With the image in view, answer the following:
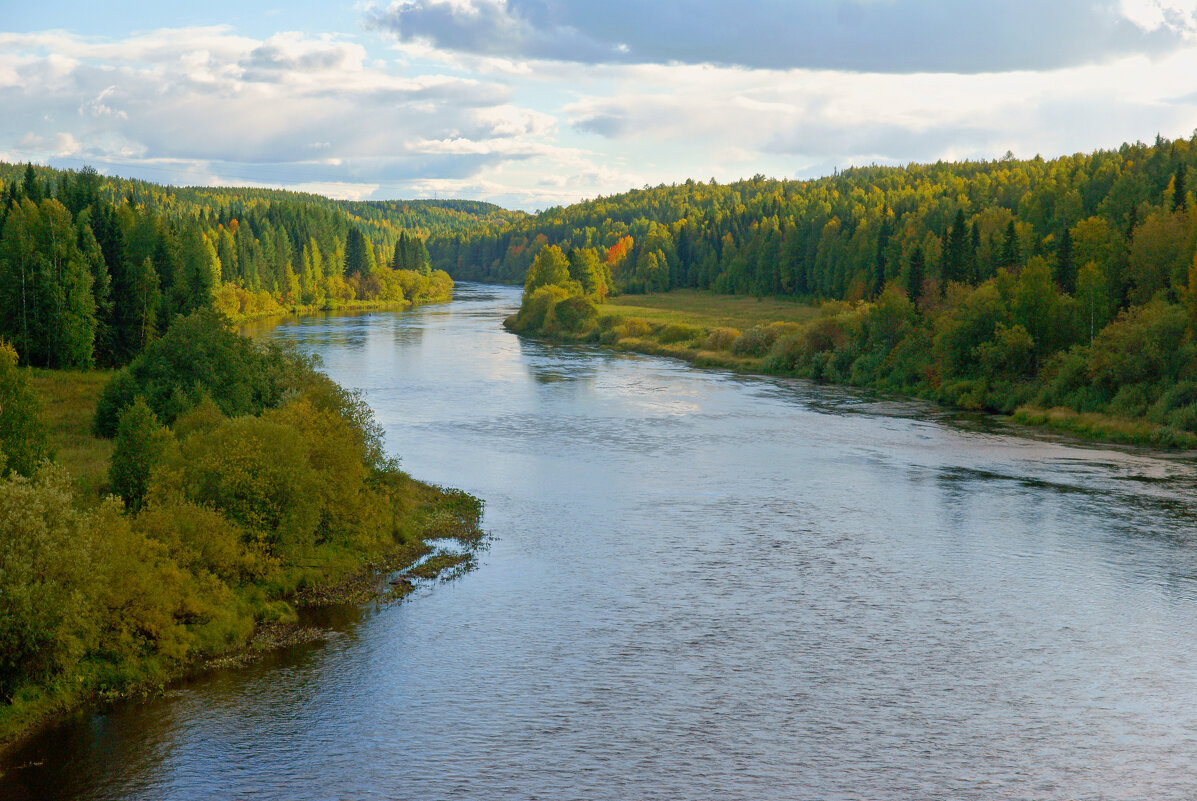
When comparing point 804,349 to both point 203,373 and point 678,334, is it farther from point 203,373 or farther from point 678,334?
point 203,373

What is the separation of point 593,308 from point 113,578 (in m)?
95.1

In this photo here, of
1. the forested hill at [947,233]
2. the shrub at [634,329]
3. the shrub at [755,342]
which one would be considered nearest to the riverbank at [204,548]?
the forested hill at [947,233]

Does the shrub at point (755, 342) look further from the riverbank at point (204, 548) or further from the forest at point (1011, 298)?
the riverbank at point (204, 548)

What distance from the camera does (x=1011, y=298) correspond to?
2640 inches

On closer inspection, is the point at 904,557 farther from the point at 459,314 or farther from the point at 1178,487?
the point at 459,314

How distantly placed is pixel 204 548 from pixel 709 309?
350ft

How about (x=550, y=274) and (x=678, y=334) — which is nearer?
(x=678, y=334)

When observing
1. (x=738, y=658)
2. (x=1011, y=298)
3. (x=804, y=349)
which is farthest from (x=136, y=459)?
(x=804, y=349)

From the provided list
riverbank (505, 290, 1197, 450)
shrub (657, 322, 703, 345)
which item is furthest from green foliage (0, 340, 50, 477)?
shrub (657, 322, 703, 345)

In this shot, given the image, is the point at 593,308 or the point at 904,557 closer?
the point at 904,557

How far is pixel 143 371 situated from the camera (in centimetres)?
4131

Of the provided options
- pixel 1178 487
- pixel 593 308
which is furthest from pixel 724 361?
pixel 1178 487

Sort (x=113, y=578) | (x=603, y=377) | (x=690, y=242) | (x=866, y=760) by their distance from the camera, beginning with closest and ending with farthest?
(x=866, y=760)
(x=113, y=578)
(x=603, y=377)
(x=690, y=242)

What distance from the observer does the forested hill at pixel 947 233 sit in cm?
6900
